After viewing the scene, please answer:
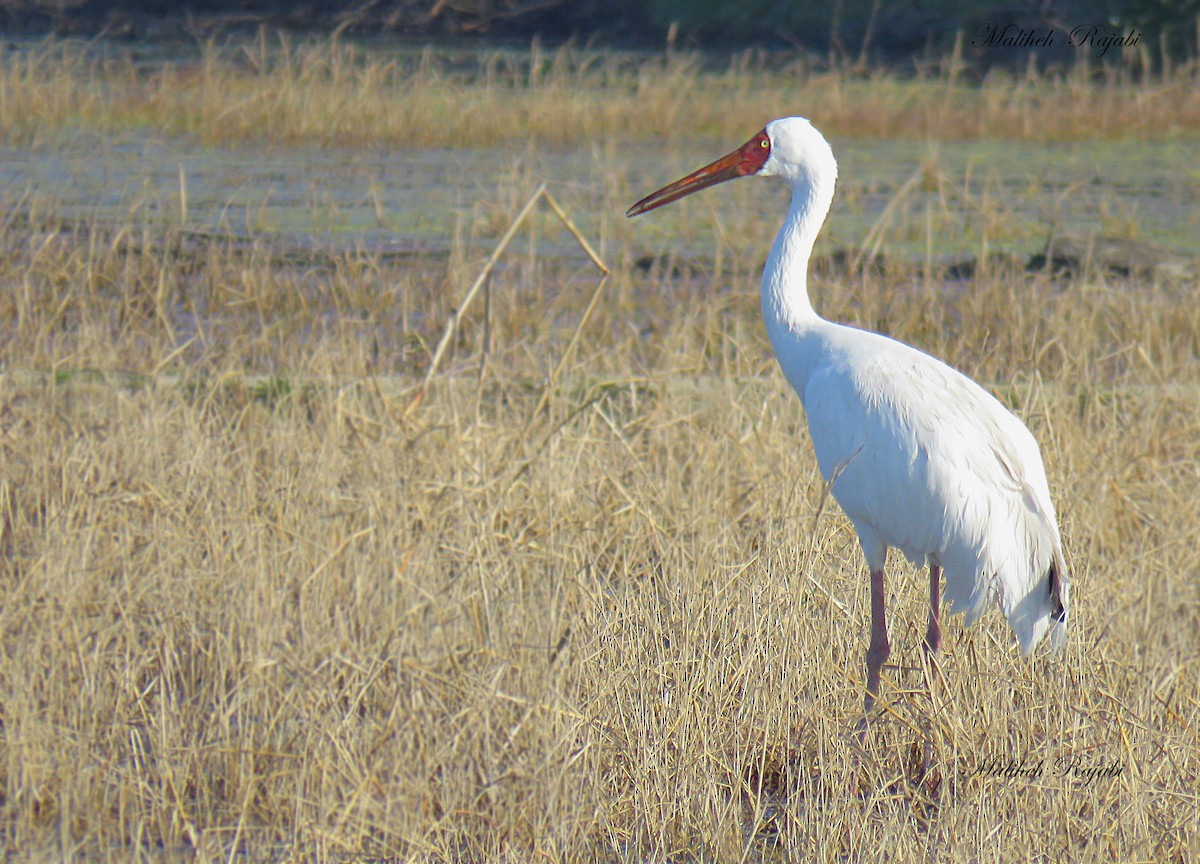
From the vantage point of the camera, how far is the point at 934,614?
315cm

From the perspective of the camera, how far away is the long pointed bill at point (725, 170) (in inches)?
137

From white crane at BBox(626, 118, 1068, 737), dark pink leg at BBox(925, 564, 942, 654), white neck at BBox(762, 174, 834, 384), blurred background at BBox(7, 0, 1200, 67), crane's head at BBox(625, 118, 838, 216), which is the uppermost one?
crane's head at BBox(625, 118, 838, 216)

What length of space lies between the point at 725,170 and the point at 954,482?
1030mm

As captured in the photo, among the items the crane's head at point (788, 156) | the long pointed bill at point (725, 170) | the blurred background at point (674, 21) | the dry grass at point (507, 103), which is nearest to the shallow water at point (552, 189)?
the dry grass at point (507, 103)

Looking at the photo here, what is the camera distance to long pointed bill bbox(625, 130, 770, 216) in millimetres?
3482

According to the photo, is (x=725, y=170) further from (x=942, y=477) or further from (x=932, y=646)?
(x=932, y=646)

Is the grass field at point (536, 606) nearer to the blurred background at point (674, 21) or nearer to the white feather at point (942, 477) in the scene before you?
the white feather at point (942, 477)

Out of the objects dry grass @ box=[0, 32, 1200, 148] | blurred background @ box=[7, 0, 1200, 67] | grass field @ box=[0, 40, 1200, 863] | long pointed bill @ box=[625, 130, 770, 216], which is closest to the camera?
grass field @ box=[0, 40, 1200, 863]

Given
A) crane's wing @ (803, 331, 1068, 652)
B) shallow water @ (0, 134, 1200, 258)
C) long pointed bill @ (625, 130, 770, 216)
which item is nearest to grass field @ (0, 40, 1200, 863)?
crane's wing @ (803, 331, 1068, 652)

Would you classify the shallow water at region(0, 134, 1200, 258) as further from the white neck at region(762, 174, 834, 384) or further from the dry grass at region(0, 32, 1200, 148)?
the white neck at region(762, 174, 834, 384)

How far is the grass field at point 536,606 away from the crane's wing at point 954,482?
0.47 feet

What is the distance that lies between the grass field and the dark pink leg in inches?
2.2

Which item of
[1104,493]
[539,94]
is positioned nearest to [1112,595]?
[1104,493]

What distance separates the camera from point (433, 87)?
12.1 metres
